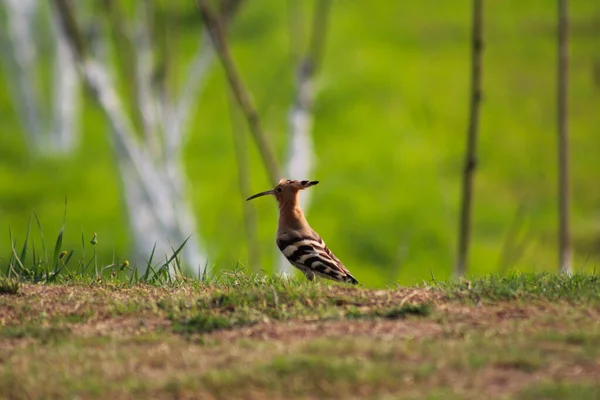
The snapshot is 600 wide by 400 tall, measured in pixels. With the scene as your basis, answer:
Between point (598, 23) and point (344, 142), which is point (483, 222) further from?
point (598, 23)

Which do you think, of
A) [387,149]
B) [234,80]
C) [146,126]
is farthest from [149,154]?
[387,149]

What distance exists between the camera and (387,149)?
1697 cm

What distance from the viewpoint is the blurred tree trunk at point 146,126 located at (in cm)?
1216

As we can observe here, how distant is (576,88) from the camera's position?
1862cm

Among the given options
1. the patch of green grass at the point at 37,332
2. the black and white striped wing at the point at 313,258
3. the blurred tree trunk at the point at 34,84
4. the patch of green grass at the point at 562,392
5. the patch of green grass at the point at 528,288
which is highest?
the blurred tree trunk at the point at 34,84

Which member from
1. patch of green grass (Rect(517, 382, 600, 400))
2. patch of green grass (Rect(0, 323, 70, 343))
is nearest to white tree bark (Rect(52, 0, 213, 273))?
patch of green grass (Rect(0, 323, 70, 343))

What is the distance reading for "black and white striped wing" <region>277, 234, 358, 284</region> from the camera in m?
7.23

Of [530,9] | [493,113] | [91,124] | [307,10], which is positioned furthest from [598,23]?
[91,124]

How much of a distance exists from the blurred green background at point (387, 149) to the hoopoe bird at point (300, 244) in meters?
5.22

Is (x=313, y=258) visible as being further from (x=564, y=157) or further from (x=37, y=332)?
(x=564, y=157)

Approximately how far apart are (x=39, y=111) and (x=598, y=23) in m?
11.1

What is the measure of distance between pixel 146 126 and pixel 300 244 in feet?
19.7

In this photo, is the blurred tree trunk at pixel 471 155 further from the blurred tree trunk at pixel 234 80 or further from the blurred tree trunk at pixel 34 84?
the blurred tree trunk at pixel 34 84

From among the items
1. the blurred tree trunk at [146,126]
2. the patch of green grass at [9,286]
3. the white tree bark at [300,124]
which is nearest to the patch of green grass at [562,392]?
the patch of green grass at [9,286]
